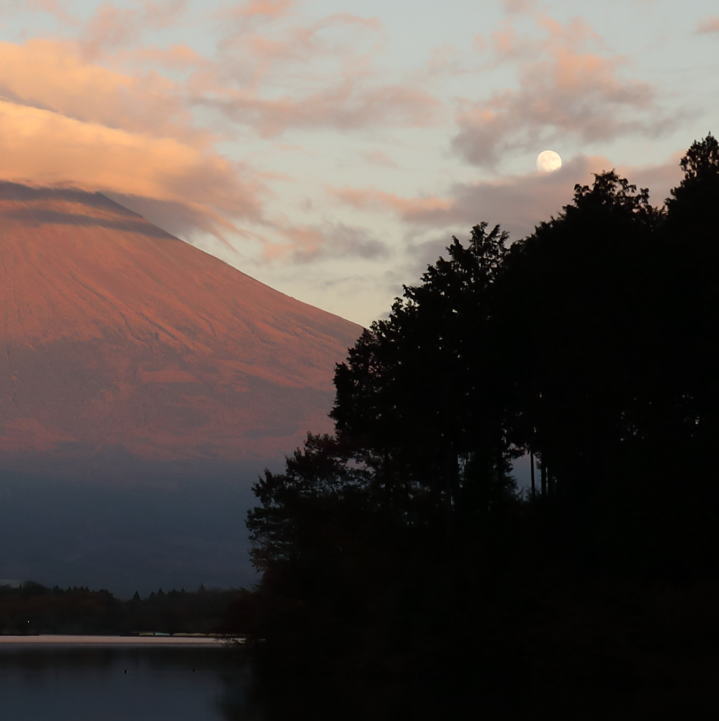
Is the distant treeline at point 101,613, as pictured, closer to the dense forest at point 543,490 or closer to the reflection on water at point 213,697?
the reflection on water at point 213,697

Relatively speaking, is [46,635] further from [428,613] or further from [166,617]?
[428,613]

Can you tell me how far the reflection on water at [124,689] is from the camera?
154 ft

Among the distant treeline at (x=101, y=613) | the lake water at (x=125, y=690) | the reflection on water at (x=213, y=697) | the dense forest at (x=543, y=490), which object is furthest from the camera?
the distant treeline at (x=101, y=613)

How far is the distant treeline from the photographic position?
18088cm

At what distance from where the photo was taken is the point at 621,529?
151ft

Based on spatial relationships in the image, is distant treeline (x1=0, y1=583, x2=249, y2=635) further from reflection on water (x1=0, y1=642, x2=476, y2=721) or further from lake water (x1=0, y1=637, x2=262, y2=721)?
reflection on water (x1=0, y1=642, x2=476, y2=721)

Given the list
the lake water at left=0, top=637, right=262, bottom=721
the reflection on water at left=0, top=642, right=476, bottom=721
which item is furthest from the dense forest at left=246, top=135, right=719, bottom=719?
the lake water at left=0, top=637, right=262, bottom=721

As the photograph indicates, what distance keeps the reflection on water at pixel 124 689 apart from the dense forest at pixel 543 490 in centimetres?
395

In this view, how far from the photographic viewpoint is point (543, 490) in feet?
200

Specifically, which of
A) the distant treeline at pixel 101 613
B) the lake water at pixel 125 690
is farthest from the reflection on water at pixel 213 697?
the distant treeline at pixel 101 613

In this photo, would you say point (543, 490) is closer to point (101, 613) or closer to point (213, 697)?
point (213, 697)

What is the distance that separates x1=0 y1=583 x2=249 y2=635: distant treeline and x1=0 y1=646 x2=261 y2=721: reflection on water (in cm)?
8428

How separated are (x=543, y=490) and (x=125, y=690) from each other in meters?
18.8

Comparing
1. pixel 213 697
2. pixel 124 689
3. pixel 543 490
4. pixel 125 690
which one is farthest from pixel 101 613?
pixel 213 697
